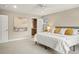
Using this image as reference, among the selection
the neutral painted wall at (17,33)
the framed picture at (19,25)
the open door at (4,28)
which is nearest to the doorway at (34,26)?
the neutral painted wall at (17,33)

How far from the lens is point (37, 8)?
5.66 ft

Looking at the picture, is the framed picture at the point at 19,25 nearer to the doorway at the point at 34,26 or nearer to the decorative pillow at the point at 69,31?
the doorway at the point at 34,26

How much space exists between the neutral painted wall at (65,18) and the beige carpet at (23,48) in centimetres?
53

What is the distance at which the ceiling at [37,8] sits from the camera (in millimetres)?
1632

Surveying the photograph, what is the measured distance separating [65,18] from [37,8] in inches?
24.5

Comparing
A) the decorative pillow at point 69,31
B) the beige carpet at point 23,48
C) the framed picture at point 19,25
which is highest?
the framed picture at point 19,25

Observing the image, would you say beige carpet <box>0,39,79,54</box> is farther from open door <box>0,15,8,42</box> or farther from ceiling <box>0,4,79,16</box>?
ceiling <box>0,4,79,16</box>

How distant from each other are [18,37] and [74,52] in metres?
1.18

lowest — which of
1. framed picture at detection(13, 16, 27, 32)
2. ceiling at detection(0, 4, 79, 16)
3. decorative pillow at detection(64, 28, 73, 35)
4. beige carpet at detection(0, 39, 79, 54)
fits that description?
beige carpet at detection(0, 39, 79, 54)

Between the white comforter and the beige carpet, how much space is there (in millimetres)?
125

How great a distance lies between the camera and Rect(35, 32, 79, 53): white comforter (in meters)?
1.69

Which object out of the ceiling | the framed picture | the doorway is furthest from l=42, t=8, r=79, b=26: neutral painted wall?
the framed picture

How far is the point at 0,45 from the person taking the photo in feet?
5.48

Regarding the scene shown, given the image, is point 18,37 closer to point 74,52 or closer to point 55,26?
point 55,26
